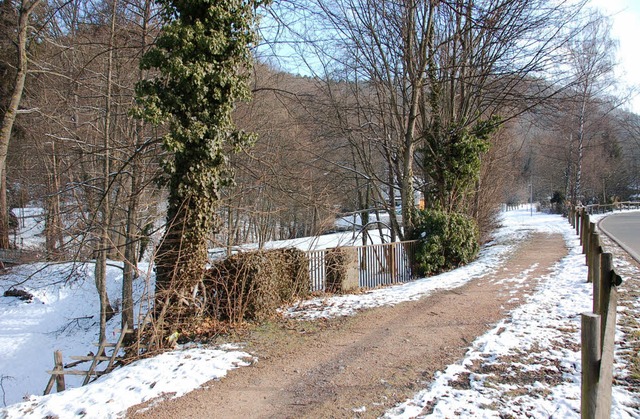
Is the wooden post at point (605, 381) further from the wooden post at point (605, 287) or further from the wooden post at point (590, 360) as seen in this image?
the wooden post at point (605, 287)

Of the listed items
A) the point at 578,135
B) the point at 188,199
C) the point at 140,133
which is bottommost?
the point at 188,199

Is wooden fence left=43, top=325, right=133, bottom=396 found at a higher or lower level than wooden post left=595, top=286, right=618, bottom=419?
lower

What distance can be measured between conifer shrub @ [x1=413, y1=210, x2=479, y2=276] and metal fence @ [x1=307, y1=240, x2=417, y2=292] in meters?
0.39

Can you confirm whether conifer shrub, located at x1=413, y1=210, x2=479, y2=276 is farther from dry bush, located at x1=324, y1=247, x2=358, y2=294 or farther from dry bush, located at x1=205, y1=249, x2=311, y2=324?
dry bush, located at x1=205, y1=249, x2=311, y2=324

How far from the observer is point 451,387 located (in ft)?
13.9

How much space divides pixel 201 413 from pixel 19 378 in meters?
11.5

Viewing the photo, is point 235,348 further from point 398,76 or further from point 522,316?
point 398,76

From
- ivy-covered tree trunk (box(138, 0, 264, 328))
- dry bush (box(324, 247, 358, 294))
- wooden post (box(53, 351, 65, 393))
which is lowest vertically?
wooden post (box(53, 351, 65, 393))

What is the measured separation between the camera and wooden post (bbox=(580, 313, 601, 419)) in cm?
264

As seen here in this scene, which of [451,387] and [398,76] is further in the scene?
[398,76]

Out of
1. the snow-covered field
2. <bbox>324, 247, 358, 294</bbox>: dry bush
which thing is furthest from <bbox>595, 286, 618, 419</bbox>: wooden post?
<bbox>324, 247, 358, 294</bbox>: dry bush

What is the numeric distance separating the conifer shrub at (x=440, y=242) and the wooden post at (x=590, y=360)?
9827mm

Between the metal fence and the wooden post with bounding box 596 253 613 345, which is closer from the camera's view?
the wooden post with bounding box 596 253 613 345


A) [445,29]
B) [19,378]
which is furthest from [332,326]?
[445,29]
